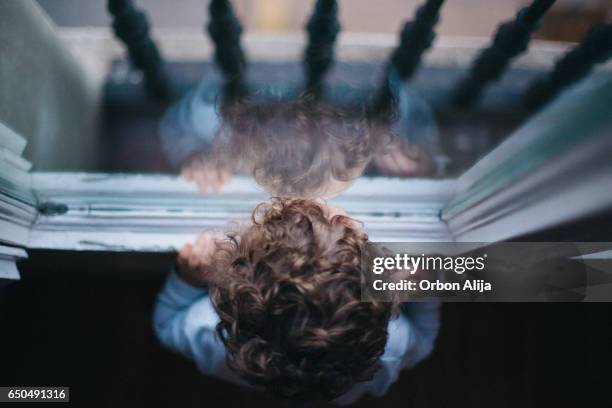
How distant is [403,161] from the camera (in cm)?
80

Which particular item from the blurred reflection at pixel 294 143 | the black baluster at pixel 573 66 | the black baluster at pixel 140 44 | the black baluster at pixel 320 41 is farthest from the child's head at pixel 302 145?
the black baluster at pixel 573 66

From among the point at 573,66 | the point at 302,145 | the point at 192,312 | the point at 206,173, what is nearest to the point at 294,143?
the point at 302,145

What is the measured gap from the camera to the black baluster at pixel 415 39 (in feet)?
2.27

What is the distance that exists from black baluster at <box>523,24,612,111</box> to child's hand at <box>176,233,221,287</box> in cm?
81

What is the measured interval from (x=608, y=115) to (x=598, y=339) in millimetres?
616

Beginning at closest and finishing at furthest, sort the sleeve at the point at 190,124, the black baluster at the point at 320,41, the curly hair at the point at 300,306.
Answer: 1. the curly hair at the point at 300,306
2. the black baluster at the point at 320,41
3. the sleeve at the point at 190,124

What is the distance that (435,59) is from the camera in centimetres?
96

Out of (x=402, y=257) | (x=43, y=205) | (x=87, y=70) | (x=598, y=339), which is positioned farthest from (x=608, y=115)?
(x=87, y=70)

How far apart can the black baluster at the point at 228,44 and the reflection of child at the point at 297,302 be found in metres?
0.39

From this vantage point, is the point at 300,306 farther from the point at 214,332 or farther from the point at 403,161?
the point at 403,161

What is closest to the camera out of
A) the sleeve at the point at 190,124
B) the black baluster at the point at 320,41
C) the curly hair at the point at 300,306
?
the curly hair at the point at 300,306

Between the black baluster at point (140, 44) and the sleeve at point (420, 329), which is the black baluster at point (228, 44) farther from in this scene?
the sleeve at point (420, 329)

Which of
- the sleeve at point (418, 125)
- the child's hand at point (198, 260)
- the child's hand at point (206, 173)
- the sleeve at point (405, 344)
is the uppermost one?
the sleeve at point (418, 125)

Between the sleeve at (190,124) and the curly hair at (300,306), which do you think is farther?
the sleeve at (190,124)
